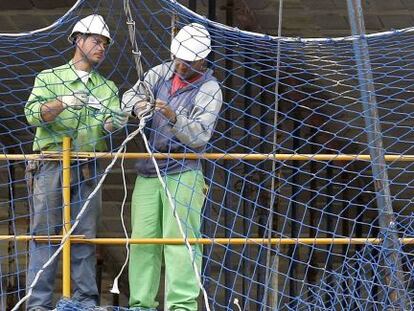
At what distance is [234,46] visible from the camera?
936 centimetres

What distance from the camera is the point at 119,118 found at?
886cm

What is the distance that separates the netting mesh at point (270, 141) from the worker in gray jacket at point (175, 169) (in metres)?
0.18

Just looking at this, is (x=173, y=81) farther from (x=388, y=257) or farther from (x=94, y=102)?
(x=388, y=257)

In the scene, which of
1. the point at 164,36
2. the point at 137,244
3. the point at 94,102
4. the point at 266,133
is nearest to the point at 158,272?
the point at 137,244

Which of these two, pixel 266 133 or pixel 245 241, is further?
pixel 266 133

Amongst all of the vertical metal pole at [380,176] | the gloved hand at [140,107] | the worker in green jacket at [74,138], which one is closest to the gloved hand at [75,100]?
the worker in green jacket at [74,138]

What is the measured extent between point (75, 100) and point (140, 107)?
1.70ft

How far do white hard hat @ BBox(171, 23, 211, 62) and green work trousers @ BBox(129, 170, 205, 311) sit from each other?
801 millimetres

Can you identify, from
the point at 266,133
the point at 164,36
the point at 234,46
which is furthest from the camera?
the point at 266,133

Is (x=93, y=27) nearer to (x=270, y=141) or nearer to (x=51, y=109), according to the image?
(x=51, y=109)

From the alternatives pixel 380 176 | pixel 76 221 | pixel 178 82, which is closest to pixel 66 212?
pixel 76 221

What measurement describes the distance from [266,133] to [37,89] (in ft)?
17.8

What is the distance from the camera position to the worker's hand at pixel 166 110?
28.2 ft

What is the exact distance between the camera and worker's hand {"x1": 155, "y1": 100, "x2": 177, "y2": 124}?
8.59m
